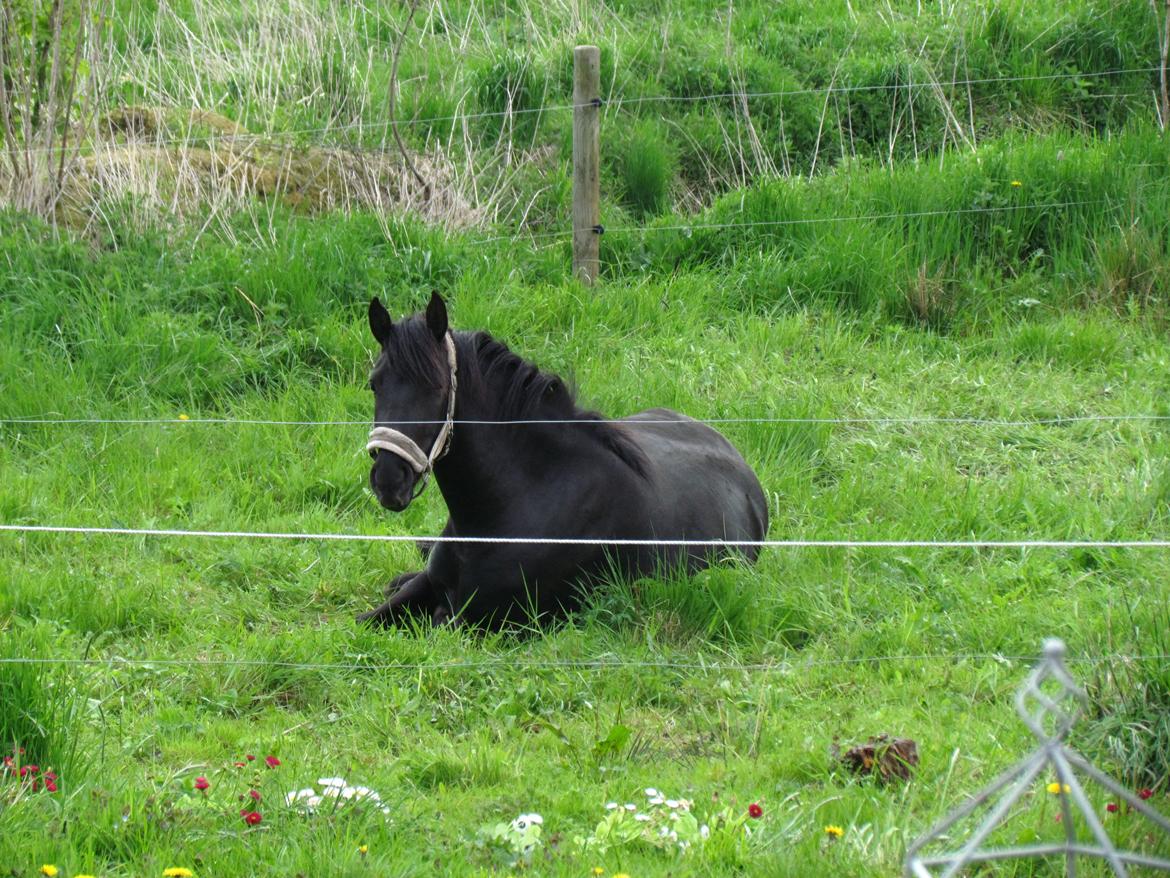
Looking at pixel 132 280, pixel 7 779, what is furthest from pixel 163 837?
pixel 132 280

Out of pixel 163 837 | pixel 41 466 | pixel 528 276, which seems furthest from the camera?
pixel 528 276

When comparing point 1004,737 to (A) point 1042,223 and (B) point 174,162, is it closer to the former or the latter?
(A) point 1042,223

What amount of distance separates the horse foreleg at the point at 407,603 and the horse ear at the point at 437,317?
3.76ft

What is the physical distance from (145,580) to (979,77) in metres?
8.42

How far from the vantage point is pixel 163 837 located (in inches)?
143

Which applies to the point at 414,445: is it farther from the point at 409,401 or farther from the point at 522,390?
the point at 522,390

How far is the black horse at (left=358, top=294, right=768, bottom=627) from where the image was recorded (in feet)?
18.4

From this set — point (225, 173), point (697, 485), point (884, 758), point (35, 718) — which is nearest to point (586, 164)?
point (225, 173)

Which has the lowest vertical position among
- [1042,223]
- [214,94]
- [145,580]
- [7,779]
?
[145,580]

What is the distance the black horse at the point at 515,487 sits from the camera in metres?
5.60

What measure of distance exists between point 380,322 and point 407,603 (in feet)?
4.33

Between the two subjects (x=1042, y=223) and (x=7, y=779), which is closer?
(x=7, y=779)

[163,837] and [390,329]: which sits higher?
[390,329]

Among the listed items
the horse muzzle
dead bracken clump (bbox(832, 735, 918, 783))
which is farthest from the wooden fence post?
dead bracken clump (bbox(832, 735, 918, 783))
